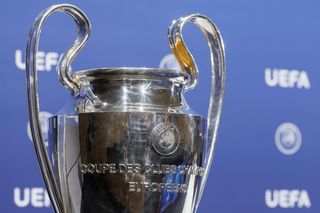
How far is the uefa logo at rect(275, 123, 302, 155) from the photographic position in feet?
4.95

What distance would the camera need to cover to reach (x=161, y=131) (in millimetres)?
884

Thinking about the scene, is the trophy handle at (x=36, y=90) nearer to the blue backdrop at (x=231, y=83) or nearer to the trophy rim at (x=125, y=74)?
the trophy rim at (x=125, y=74)

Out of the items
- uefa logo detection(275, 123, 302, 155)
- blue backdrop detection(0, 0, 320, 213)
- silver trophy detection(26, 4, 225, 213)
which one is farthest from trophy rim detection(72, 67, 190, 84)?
uefa logo detection(275, 123, 302, 155)

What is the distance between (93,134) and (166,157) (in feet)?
0.31

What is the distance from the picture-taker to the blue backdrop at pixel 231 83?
131 centimetres

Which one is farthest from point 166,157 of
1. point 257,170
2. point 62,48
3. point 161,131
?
point 257,170

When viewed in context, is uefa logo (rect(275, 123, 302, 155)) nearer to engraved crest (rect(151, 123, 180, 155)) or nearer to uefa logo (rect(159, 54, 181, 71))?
uefa logo (rect(159, 54, 181, 71))

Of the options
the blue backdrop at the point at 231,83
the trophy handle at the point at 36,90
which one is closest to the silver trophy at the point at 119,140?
the trophy handle at the point at 36,90

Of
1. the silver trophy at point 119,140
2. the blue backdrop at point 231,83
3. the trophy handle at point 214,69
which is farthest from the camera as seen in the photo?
the blue backdrop at point 231,83

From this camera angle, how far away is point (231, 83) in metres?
1.47

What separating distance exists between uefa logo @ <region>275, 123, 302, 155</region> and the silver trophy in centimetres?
58

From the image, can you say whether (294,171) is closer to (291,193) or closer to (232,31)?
(291,193)

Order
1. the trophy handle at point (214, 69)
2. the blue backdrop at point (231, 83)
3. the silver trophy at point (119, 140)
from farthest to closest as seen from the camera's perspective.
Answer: the blue backdrop at point (231, 83), the trophy handle at point (214, 69), the silver trophy at point (119, 140)

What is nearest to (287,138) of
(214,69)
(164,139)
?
(214,69)
